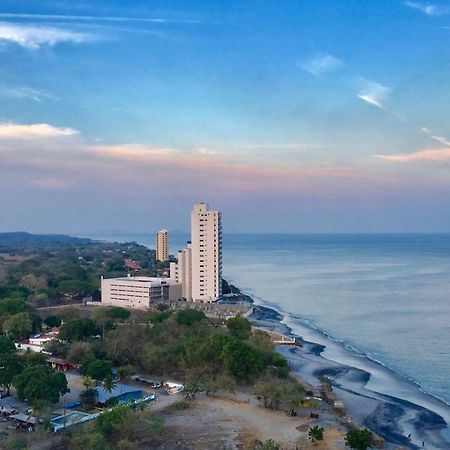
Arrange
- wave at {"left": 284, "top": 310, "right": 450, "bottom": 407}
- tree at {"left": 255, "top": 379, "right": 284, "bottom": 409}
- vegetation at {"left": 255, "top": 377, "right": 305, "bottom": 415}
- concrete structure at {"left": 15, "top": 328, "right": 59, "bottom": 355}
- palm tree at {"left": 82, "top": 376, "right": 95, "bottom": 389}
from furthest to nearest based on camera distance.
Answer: concrete structure at {"left": 15, "top": 328, "right": 59, "bottom": 355} < wave at {"left": 284, "top": 310, "right": 450, "bottom": 407} < palm tree at {"left": 82, "top": 376, "right": 95, "bottom": 389} < tree at {"left": 255, "top": 379, "right": 284, "bottom": 409} < vegetation at {"left": 255, "top": 377, "right": 305, "bottom": 415}

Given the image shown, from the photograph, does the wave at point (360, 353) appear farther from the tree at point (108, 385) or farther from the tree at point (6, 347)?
the tree at point (6, 347)

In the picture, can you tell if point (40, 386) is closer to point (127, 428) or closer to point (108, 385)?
point (108, 385)

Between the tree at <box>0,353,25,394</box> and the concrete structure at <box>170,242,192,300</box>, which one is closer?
the tree at <box>0,353,25,394</box>

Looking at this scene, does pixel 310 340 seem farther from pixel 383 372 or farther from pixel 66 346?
pixel 66 346

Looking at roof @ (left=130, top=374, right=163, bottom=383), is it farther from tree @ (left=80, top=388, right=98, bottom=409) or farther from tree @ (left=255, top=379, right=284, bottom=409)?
tree @ (left=255, top=379, right=284, bottom=409)

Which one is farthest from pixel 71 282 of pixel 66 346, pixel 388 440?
pixel 388 440

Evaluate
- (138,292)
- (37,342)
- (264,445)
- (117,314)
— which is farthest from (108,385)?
(138,292)

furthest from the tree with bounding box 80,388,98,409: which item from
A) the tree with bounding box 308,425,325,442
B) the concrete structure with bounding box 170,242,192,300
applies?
the concrete structure with bounding box 170,242,192,300

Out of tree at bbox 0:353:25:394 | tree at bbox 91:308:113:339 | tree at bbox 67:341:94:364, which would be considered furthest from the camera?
tree at bbox 91:308:113:339

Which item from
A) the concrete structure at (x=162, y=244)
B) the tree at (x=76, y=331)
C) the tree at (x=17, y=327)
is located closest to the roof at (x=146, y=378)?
the tree at (x=76, y=331)
